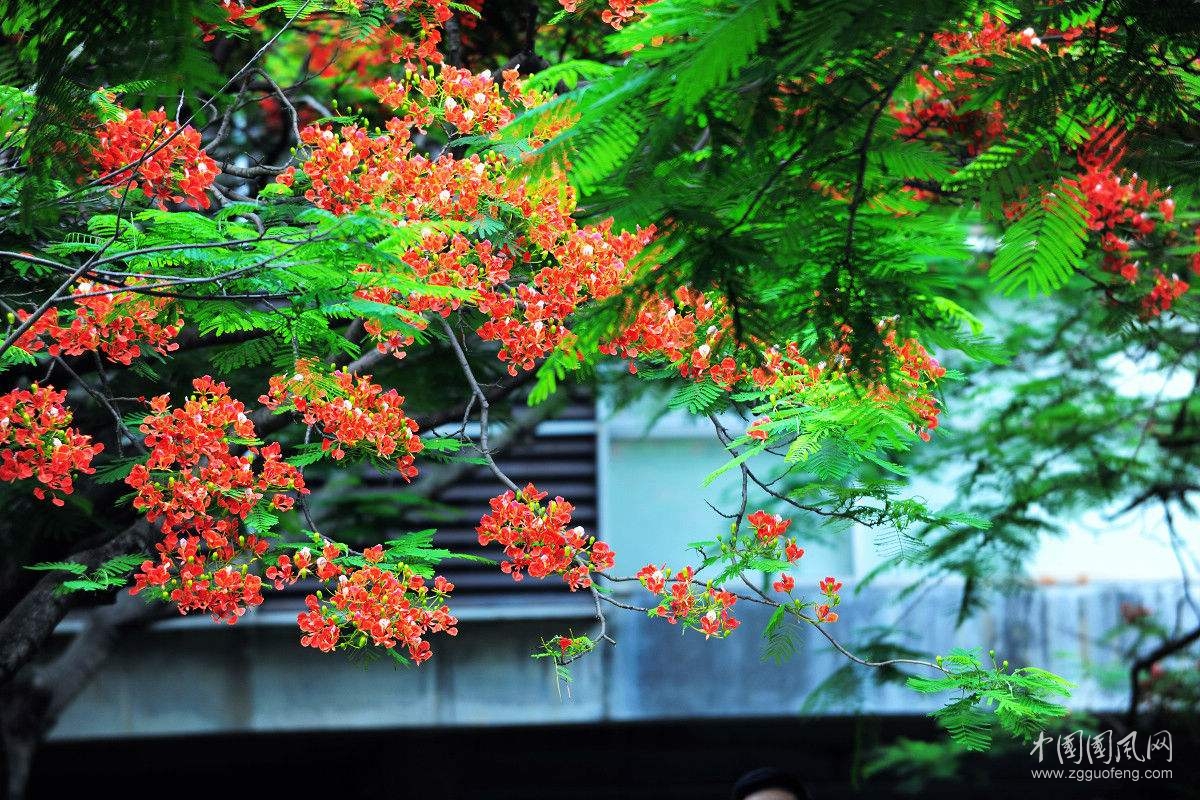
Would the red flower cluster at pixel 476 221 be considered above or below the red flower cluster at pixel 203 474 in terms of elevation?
above

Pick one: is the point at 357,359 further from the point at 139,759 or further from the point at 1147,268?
the point at 139,759

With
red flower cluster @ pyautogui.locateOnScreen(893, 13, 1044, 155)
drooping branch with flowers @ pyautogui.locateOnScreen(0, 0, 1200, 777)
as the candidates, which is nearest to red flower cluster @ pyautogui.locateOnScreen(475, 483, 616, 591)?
drooping branch with flowers @ pyautogui.locateOnScreen(0, 0, 1200, 777)

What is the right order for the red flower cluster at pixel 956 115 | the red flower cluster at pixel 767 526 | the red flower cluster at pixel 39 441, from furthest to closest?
the red flower cluster at pixel 956 115 → the red flower cluster at pixel 767 526 → the red flower cluster at pixel 39 441

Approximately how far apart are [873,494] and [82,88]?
8.44 ft

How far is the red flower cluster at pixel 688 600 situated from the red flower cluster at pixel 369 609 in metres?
0.68

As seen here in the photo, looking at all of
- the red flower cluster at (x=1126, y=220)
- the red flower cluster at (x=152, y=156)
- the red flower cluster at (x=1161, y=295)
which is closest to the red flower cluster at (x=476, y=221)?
the red flower cluster at (x=152, y=156)

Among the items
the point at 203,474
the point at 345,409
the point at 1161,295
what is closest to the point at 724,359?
the point at 345,409

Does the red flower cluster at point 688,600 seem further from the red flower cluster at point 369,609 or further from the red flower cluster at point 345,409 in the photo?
the red flower cluster at point 345,409

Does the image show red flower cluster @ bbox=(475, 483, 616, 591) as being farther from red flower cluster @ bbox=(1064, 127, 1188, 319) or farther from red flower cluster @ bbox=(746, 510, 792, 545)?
red flower cluster @ bbox=(1064, 127, 1188, 319)

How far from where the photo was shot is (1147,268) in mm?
4617

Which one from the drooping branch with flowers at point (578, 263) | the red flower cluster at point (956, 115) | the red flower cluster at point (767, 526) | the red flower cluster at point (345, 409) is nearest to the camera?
the drooping branch with flowers at point (578, 263)

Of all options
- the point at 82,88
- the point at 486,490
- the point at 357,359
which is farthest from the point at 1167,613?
the point at 82,88

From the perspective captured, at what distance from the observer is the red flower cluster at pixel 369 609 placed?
144 inches

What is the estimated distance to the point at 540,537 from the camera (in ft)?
12.6
